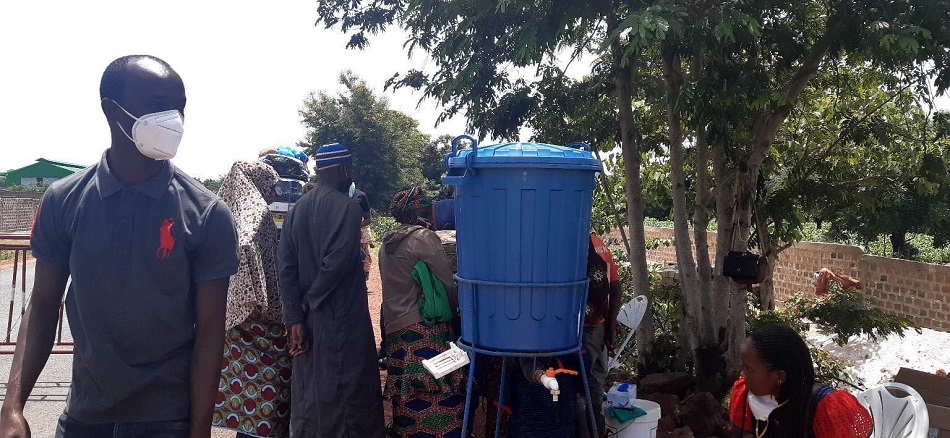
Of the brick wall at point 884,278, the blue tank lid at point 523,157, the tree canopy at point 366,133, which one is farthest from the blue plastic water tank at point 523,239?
the tree canopy at point 366,133

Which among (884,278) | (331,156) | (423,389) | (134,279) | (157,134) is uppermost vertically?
(331,156)

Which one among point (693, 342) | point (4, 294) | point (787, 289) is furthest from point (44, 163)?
point (693, 342)

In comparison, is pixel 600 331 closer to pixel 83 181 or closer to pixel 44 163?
pixel 83 181

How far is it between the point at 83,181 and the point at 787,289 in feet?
→ 47.6

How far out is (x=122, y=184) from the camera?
1733mm

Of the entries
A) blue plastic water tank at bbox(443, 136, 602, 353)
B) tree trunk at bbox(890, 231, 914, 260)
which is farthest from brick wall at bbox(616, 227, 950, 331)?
blue plastic water tank at bbox(443, 136, 602, 353)

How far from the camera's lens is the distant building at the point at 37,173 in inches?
1620

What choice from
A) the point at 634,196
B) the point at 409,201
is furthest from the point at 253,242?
the point at 634,196

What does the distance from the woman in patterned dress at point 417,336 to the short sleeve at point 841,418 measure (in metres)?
1.73

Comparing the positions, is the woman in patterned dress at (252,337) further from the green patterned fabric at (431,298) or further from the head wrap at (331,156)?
the green patterned fabric at (431,298)

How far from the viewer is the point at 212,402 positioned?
68.7 inches

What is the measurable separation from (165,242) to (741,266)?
14.4 feet

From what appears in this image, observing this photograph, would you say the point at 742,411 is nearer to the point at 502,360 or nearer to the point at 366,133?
the point at 502,360

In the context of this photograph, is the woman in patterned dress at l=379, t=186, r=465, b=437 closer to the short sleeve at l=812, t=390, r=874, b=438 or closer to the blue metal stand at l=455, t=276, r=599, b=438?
the blue metal stand at l=455, t=276, r=599, b=438
